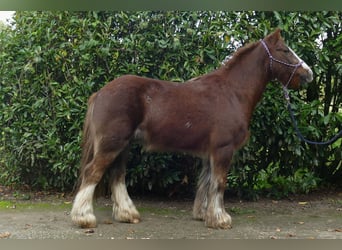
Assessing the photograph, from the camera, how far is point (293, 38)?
6855 mm

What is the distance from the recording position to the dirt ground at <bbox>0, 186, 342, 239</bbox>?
217 inches

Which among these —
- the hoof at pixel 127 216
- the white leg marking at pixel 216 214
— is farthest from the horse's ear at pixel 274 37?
the hoof at pixel 127 216

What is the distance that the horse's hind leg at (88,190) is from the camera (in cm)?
562

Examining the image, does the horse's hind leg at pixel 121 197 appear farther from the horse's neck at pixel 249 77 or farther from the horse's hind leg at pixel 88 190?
the horse's neck at pixel 249 77

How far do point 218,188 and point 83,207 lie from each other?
63.9 inches

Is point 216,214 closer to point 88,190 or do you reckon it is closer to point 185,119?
point 185,119

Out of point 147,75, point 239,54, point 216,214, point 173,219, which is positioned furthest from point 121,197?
point 239,54

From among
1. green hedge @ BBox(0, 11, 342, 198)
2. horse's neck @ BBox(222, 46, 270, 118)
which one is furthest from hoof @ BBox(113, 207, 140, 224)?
horse's neck @ BBox(222, 46, 270, 118)

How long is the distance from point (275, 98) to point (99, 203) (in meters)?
3.06

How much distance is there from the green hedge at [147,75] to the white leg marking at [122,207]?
36.1 inches

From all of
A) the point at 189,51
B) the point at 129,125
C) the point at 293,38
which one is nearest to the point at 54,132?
the point at 129,125

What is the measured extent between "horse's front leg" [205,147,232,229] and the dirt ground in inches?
4.7

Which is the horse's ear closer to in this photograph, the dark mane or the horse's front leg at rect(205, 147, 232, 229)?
the dark mane

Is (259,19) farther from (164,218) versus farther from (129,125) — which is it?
(164,218)
